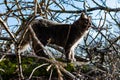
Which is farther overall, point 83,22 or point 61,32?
point 61,32

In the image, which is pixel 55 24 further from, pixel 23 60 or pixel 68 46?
pixel 23 60

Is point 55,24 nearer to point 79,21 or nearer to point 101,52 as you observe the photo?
point 79,21

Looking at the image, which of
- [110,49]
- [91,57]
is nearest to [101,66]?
[91,57]

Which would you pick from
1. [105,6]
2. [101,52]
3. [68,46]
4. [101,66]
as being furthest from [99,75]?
[105,6]

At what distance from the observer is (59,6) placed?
7957 millimetres

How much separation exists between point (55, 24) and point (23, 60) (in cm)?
198

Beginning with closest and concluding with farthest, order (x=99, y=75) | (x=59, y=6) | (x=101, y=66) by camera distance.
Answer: (x=99, y=75) < (x=101, y=66) < (x=59, y=6)

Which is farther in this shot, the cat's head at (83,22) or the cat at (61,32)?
the cat at (61,32)

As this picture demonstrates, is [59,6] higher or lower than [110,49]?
higher

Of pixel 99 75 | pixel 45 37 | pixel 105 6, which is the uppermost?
pixel 105 6

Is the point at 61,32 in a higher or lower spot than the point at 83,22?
lower

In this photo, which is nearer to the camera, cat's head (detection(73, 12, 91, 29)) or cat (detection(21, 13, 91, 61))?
cat's head (detection(73, 12, 91, 29))

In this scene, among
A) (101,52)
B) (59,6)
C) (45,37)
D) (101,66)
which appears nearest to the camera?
(101,66)

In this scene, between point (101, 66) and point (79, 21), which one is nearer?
point (101, 66)
